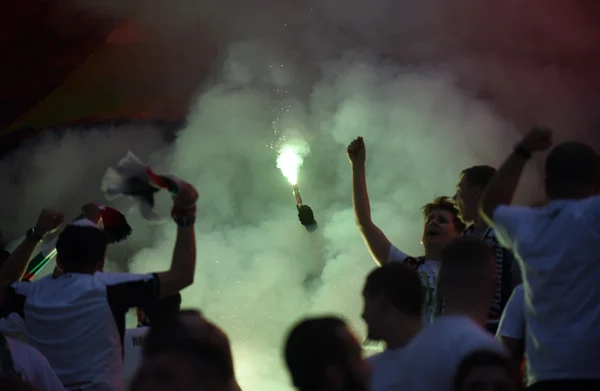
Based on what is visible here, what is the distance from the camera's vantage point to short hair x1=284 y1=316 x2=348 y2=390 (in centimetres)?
149

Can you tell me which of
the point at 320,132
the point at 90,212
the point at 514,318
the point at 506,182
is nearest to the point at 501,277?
the point at 514,318

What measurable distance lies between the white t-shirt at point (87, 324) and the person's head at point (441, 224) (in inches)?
47.9

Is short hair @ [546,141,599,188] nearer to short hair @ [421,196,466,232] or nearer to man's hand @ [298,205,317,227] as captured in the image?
short hair @ [421,196,466,232]

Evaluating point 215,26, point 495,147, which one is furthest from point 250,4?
point 495,147

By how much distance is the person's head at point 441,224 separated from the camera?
313cm

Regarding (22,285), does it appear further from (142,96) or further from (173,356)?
(142,96)

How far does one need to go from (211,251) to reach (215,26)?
1.90 m

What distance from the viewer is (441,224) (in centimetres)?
316

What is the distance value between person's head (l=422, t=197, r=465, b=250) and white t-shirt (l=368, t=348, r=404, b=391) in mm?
1133

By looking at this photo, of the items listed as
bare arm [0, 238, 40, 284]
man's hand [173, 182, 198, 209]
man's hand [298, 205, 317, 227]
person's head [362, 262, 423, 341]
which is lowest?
person's head [362, 262, 423, 341]

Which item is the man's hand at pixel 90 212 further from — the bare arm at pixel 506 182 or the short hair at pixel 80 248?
the bare arm at pixel 506 182

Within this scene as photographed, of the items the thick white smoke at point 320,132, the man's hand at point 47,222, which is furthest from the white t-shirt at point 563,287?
the thick white smoke at point 320,132

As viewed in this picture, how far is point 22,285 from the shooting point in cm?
271

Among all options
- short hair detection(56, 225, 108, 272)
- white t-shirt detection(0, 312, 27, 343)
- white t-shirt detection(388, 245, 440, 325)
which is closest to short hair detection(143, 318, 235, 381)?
short hair detection(56, 225, 108, 272)
